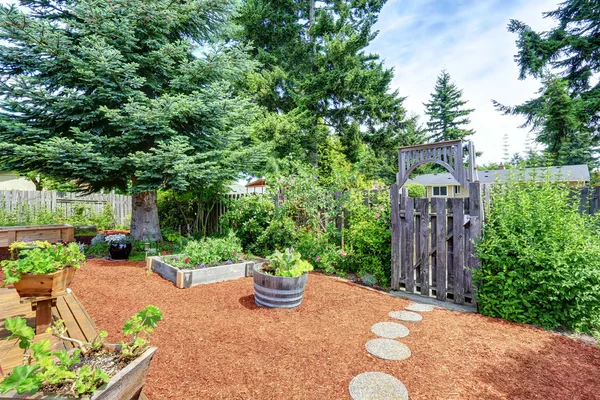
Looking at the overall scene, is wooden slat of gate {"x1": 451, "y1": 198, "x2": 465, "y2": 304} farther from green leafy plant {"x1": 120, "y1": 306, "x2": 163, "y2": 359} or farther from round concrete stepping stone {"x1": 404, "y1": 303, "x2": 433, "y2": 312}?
green leafy plant {"x1": 120, "y1": 306, "x2": 163, "y2": 359}

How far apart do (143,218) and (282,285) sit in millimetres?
5385

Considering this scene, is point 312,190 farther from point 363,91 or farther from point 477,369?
point 363,91

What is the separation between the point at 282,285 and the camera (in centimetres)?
341

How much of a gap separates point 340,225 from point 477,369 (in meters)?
3.54

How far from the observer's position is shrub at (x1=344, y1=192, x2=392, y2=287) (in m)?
4.66

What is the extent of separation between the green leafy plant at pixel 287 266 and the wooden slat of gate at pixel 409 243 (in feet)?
5.25

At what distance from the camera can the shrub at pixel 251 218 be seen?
6.27 meters

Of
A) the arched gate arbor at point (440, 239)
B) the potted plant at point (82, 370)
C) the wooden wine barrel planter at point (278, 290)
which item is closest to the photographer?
the potted plant at point (82, 370)

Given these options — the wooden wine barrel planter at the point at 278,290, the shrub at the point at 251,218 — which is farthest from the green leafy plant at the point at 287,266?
the shrub at the point at 251,218

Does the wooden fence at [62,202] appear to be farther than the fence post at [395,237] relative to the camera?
Yes

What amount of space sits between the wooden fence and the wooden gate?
931cm

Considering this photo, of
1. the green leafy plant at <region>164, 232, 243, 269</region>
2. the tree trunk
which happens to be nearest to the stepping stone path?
the green leafy plant at <region>164, 232, 243, 269</region>

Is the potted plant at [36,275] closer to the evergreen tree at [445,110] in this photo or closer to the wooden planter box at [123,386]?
the wooden planter box at [123,386]

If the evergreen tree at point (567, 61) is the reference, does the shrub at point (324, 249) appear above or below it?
below
